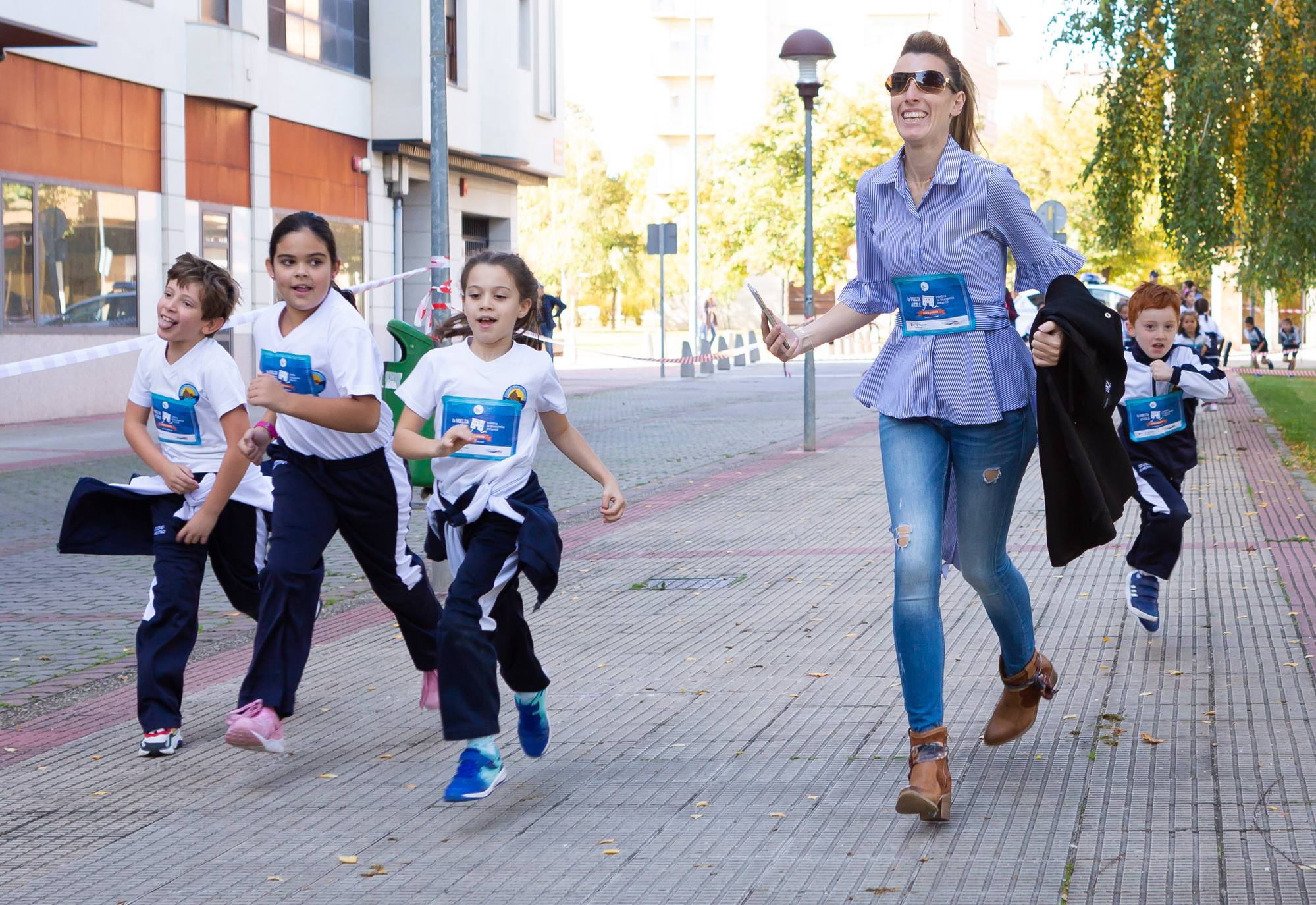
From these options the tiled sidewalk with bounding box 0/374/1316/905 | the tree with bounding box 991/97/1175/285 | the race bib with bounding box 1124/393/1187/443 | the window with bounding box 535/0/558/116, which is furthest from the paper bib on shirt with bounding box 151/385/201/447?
the tree with bounding box 991/97/1175/285

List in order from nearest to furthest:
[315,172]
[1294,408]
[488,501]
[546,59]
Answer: [488,501]
[1294,408]
[315,172]
[546,59]

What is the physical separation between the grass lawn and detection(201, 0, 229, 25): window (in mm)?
14703

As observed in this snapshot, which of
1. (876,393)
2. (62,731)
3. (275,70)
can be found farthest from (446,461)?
(275,70)

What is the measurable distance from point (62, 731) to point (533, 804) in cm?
193

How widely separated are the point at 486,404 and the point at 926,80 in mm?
1486

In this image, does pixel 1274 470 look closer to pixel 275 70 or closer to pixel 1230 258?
pixel 1230 258

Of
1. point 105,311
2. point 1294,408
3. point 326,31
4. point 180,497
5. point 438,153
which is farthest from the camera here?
point 326,31

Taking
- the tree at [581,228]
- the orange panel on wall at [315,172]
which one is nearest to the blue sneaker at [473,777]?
the orange panel on wall at [315,172]

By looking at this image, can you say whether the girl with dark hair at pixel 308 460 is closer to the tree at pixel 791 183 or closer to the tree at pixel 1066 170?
the tree at pixel 791 183

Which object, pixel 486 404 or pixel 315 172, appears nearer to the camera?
pixel 486 404

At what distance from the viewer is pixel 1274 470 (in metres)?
13.9

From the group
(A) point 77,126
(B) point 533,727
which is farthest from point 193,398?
(A) point 77,126

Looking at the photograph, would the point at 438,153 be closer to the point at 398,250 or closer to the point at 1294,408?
the point at 1294,408

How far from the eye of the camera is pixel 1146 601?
683cm
